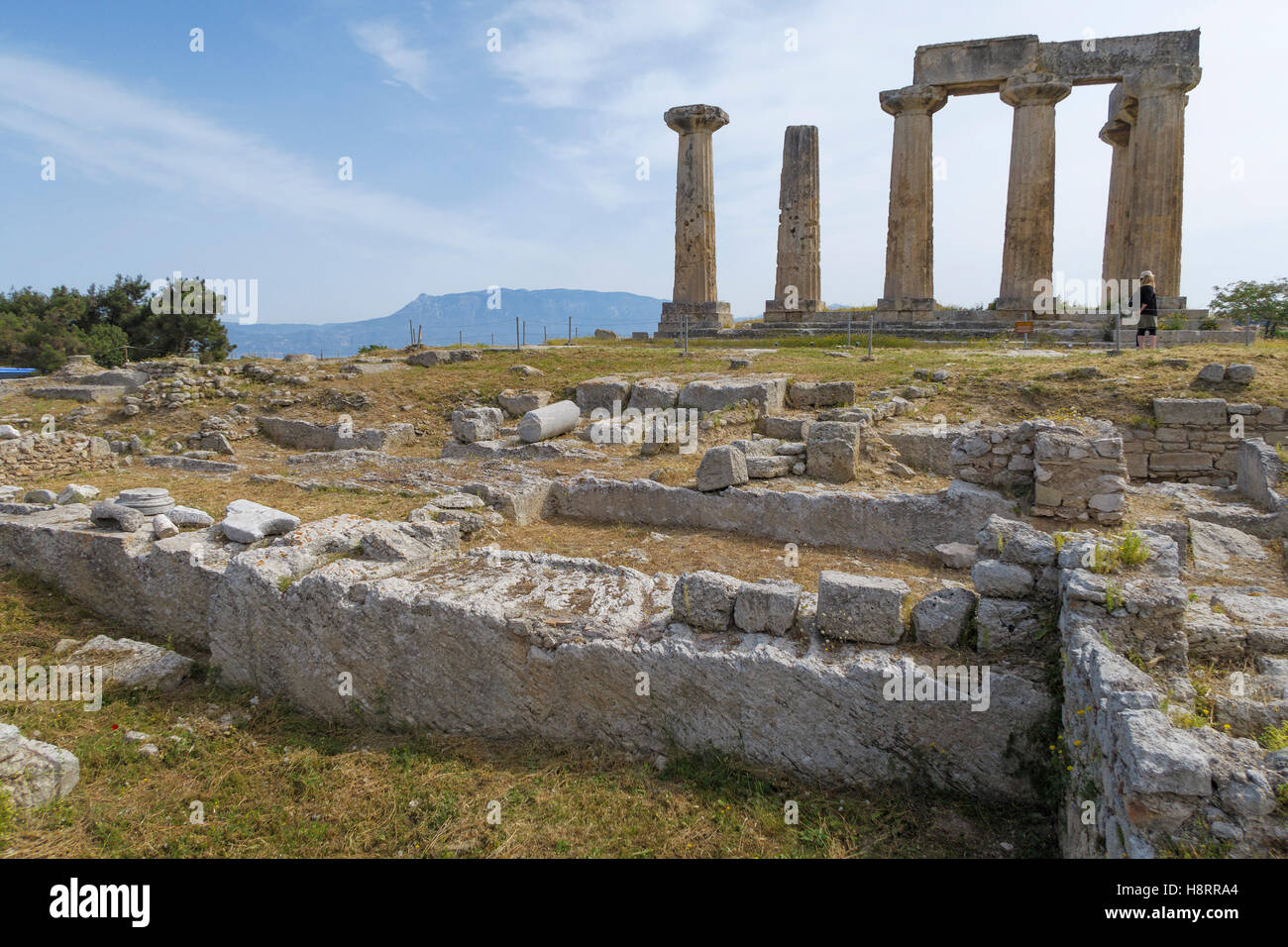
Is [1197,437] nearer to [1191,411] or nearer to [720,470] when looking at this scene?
[1191,411]

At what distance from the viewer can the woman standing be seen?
49.2 ft

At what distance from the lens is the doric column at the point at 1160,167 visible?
2039 cm

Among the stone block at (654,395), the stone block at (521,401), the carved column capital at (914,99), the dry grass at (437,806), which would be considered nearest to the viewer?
the dry grass at (437,806)

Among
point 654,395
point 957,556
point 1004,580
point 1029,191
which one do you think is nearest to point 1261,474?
point 957,556

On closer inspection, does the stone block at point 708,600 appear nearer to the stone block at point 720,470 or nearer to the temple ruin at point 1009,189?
the stone block at point 720,470

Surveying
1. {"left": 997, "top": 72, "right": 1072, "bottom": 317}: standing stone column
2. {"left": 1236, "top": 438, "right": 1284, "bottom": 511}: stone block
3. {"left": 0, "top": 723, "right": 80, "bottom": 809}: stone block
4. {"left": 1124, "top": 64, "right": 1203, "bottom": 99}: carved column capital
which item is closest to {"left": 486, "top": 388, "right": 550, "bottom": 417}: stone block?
{"left": 0, "top": 723, "right": 80, "bottom": 809}: stone block

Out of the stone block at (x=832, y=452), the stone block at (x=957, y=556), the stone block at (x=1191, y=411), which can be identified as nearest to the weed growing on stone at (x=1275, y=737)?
the stone block at (x=957, y=556)

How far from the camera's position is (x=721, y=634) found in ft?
16.0

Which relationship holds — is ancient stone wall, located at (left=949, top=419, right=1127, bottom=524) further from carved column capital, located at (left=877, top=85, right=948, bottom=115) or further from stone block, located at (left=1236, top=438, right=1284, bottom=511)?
carved column capital, located at (left=877, top=85, right=948, bottom=115)

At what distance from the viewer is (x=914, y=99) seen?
71.9 ft

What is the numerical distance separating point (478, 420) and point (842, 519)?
7.05 meters

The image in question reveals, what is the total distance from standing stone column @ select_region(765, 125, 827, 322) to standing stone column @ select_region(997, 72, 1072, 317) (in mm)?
5531

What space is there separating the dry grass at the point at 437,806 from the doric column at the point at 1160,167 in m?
21.5

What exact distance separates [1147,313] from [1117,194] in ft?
36.5
